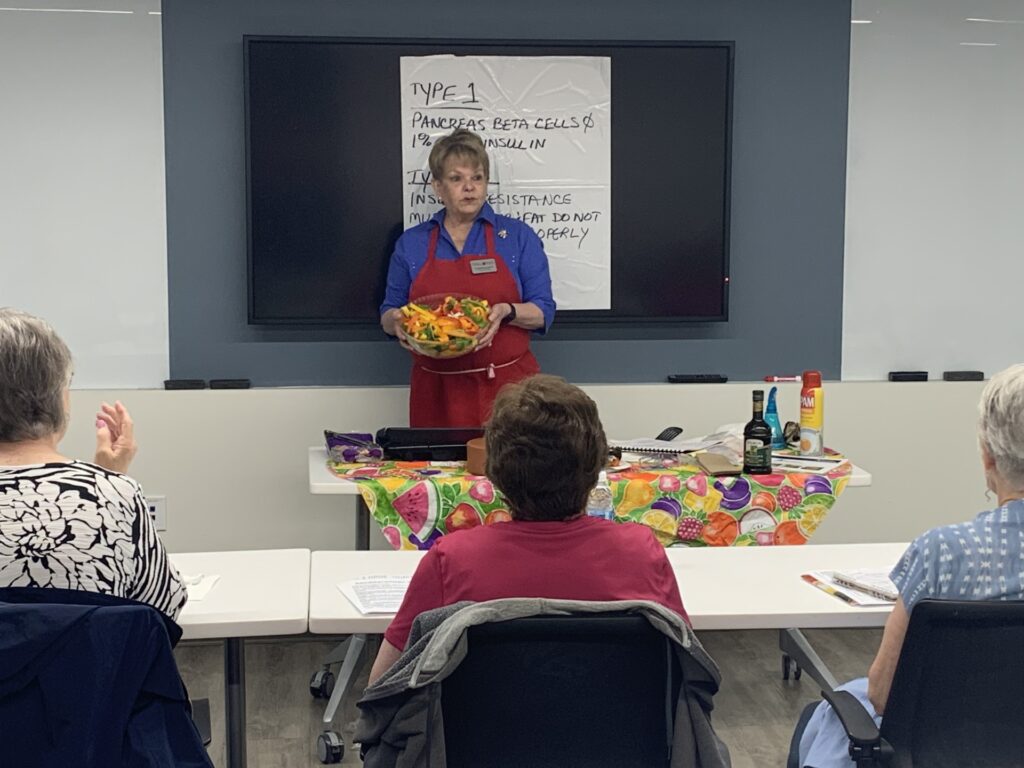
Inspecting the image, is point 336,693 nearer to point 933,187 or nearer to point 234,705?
point 234,705

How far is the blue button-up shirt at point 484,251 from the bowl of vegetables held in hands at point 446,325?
1.58 feet

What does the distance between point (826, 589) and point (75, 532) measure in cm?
154

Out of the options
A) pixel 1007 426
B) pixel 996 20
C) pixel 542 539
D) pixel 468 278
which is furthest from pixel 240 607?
pixel 996 20

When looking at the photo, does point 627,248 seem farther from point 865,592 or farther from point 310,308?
point 865,592

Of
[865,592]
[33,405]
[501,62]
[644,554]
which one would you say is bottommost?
[865,592]

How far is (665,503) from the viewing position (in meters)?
3.55

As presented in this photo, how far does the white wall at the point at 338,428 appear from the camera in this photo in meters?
4.82

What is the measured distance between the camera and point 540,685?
188cm

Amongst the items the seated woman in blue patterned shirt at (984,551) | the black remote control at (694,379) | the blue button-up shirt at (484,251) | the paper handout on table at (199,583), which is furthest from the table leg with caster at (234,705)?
the black remote control at (694,379)

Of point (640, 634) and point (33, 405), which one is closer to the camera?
point (640, 634)

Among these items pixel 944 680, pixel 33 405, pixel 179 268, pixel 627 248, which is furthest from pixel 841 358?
pixel 33 405

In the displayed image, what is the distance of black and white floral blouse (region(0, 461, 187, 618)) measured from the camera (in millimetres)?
1925

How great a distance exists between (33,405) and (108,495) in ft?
0.80

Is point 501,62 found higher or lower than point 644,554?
higher
